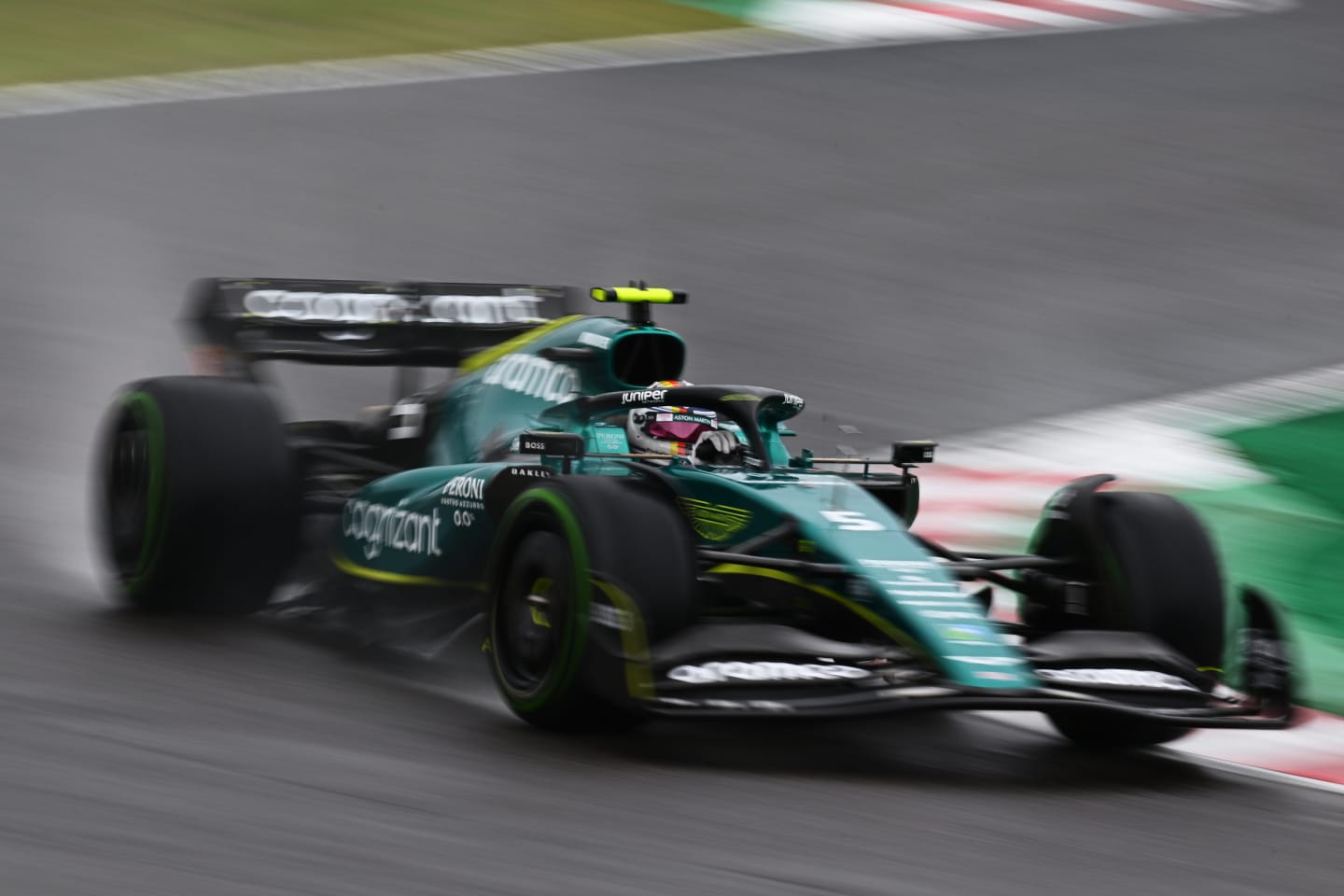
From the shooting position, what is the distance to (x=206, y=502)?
7562mm

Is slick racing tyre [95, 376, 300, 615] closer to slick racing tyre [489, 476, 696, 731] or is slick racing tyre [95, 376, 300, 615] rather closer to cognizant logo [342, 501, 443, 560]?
cognizant logo [342, 501, 443, 560]

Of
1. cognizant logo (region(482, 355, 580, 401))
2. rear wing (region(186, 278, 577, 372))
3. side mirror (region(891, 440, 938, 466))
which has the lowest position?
side mirror (region(891, 440, 938, 466))

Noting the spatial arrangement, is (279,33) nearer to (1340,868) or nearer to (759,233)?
(759,233)

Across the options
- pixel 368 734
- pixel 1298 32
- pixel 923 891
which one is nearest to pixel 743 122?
pixel 1298 32

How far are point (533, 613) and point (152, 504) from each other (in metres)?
2.03

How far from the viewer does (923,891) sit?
193 inches

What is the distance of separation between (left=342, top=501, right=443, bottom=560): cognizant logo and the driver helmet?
0.82 meters

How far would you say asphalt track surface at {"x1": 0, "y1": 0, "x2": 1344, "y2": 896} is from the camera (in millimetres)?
5113

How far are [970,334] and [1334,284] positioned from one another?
3173 millimetres

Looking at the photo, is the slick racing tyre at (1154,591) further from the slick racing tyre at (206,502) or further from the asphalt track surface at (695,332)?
the slick racing tyre at (206,502)

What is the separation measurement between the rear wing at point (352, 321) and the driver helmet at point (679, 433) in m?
2.06

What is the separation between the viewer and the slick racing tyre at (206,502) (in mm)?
7570

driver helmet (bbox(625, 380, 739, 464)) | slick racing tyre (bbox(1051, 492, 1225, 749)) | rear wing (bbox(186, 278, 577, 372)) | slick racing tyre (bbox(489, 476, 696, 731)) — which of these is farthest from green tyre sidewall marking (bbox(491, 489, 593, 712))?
rear wing (bbox(186, 278, 577, 372))

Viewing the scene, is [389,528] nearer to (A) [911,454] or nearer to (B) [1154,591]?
(A) [911,454]
